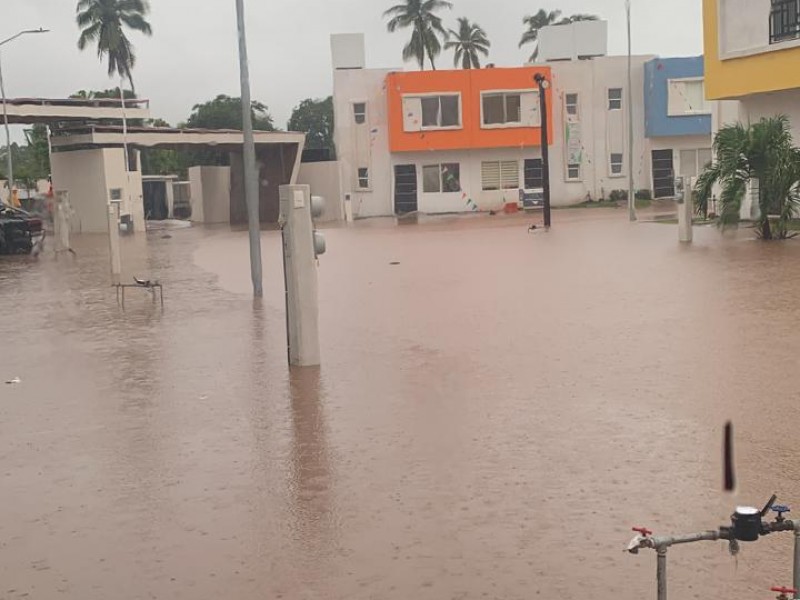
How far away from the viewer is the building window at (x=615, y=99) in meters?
51.5

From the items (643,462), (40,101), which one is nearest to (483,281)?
(643,462)

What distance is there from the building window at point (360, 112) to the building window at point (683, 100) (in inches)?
563

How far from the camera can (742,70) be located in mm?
28438

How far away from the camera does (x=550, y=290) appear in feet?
55.1

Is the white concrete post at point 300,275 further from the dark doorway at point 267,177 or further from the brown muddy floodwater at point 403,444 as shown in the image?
the dark doorway at point 267,177

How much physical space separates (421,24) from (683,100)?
22.6 metres

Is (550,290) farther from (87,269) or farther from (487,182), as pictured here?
(487,182)

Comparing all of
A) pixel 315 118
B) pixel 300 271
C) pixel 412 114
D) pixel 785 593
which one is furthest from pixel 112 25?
pixel 785 593

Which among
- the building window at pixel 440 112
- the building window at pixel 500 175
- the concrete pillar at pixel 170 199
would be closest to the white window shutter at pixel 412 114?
the building window at pixel 440 112

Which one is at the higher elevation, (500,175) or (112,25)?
(112,25)

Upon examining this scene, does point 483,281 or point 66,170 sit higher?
point 66,170

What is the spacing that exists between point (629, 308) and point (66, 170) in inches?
1512

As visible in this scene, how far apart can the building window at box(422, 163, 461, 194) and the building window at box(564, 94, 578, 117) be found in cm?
602

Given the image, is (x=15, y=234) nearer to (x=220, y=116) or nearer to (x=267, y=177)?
(x=267, y=177)
